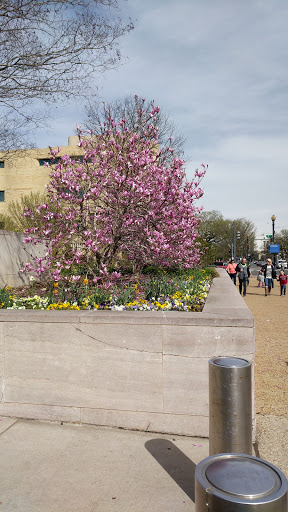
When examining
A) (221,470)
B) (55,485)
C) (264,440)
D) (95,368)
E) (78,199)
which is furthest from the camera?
(78,199)

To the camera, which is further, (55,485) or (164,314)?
(164,314)

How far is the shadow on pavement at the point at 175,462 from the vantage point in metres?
2.95

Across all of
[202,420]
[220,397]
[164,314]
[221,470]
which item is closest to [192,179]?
[164,314]

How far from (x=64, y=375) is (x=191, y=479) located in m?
1.68

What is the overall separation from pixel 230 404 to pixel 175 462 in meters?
1.02

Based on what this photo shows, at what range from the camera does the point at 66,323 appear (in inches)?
160

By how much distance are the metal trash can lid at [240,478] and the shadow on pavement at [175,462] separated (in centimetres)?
141

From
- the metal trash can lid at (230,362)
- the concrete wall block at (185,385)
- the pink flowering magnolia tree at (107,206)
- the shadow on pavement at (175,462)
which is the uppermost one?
the pink flowering magnolia tree at (107,206)

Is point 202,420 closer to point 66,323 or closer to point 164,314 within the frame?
point 164,314

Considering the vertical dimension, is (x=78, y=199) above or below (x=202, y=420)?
above

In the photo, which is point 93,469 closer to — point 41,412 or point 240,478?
point 41,412

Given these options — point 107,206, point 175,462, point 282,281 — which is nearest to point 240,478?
point 175,462

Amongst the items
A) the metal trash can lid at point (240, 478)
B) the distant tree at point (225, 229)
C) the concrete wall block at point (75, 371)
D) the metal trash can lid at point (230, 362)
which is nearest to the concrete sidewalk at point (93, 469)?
the concrete wall block at point (75, 371)

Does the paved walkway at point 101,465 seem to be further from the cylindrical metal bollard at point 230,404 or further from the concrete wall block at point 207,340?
the concrete wall block at point 207,340
